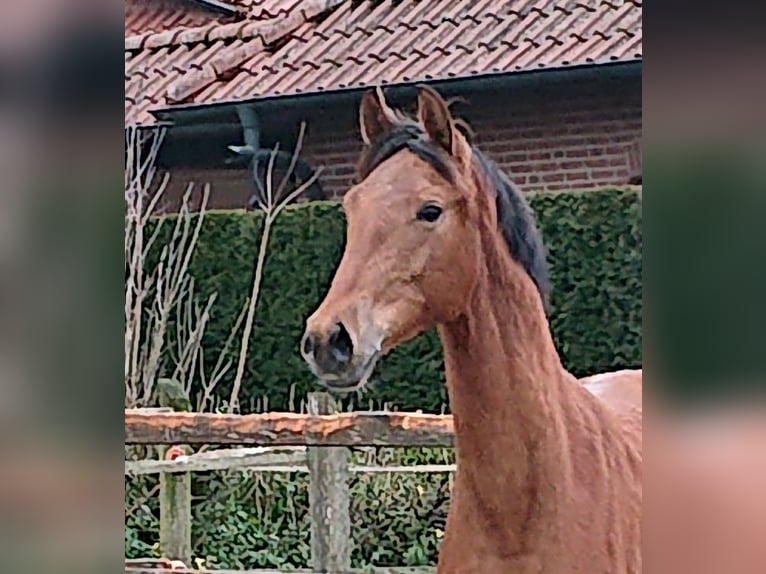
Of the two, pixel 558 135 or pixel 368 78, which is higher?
pixel 368 78

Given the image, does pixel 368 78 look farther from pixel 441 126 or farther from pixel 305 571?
pixel 305 571

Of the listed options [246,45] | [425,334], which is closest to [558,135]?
[425,334]

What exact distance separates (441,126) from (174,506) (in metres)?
1.03

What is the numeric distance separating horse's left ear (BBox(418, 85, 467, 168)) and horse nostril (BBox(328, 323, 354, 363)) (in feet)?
1.29

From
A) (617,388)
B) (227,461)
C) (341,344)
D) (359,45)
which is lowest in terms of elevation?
(227,461)

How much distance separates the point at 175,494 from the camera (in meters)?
2.38

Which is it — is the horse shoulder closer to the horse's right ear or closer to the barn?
the barn

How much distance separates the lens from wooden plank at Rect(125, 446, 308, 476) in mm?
2258

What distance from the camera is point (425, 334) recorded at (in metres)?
2.04

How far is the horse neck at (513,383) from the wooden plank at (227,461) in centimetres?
44

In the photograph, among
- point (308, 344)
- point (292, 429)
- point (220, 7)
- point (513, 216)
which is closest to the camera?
point (513, 216)

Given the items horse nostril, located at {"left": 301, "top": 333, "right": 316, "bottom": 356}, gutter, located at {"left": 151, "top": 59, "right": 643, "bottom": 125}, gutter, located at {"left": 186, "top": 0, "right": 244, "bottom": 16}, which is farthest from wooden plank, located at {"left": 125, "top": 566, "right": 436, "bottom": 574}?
gutter, located at {"left": 186, "top": 0, "right": 244, "bottom": 16}
